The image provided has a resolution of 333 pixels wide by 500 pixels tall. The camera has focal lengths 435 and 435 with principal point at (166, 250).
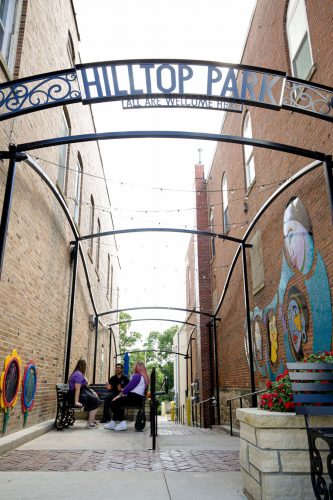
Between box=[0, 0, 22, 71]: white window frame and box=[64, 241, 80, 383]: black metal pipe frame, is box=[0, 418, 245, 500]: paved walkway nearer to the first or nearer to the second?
box=[64, 241, 80, 383]: black metal pipe frame

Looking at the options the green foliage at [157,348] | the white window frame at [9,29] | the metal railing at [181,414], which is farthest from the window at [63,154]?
the green foliage at [157,348]

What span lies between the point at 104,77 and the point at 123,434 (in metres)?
6.17

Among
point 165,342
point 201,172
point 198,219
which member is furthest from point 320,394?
point 165,342

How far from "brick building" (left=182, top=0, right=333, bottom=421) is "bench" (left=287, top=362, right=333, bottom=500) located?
3.38m

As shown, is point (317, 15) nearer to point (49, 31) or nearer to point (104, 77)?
point (104, 77)

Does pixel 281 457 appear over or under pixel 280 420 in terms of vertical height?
under

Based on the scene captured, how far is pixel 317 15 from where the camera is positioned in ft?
24.3

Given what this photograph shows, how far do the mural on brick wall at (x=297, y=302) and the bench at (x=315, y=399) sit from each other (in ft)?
11.1

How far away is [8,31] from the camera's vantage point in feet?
22.8

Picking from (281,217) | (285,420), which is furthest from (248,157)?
(285,420)

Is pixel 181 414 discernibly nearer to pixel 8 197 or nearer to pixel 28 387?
pixel 28 387

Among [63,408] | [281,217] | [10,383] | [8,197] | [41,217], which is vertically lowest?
[63,408]

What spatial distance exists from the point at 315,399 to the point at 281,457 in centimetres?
50

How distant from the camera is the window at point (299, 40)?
26.6 ft
